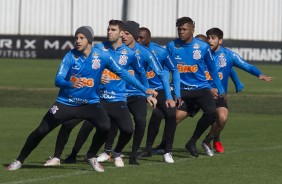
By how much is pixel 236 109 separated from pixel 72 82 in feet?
50.7

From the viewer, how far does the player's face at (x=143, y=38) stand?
18.0 metres

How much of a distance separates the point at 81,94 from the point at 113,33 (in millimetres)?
1267

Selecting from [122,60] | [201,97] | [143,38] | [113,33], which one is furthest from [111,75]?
[201,97]

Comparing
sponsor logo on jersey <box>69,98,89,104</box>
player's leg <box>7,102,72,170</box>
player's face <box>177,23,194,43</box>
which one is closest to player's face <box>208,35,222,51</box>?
player's face <box>177,23,194,43</box>

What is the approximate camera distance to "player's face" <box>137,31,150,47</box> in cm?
1797

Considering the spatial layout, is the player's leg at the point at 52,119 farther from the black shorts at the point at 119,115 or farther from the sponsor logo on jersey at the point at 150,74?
the sponsor logo on jersey at the point at 150,74

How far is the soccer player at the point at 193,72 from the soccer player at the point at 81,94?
2869 millimetres

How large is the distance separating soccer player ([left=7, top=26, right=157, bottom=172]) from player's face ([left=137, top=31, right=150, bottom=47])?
2.45 metres

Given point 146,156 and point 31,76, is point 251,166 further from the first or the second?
point 31,76

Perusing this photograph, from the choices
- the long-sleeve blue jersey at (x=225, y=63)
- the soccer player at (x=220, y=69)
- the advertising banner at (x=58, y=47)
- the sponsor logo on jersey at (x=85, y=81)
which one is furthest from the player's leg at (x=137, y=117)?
the advertising banner at (x=58, y=47)

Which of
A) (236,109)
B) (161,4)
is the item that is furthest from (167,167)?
(161,4)

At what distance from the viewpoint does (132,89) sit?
17.2 metres

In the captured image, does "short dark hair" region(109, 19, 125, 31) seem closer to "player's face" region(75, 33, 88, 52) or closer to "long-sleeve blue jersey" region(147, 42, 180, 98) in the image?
"player's face" region(75, 33, 88, 52)

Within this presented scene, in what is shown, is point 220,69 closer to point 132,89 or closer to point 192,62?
point 192,62
